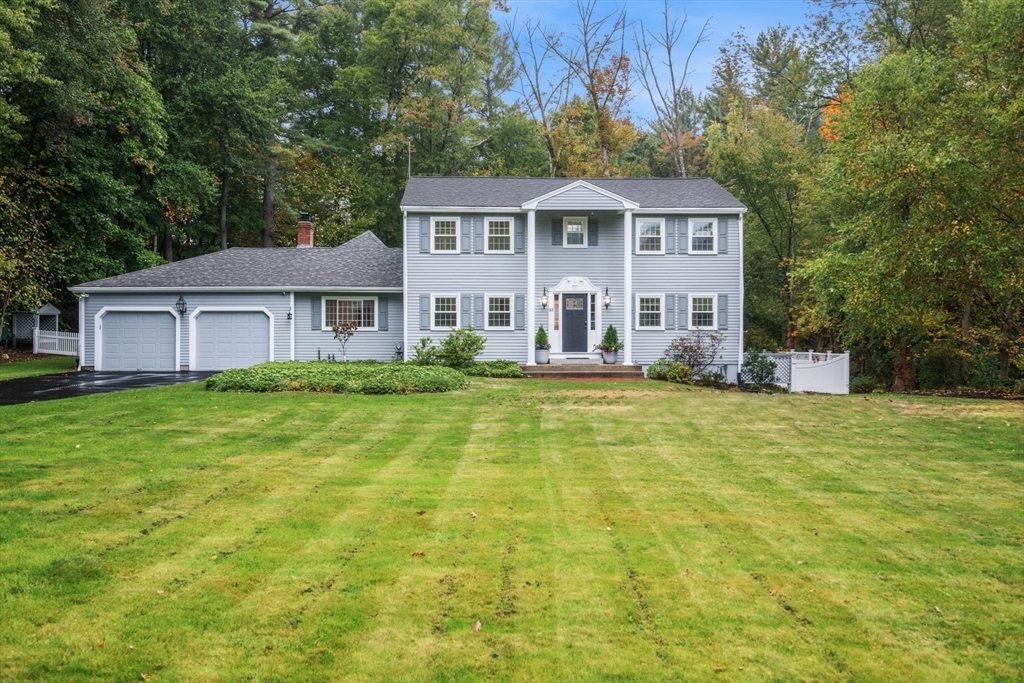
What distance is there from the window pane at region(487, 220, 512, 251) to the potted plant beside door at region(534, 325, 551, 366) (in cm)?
295

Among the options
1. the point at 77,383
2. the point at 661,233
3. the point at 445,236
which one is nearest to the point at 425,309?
the point at 445,236

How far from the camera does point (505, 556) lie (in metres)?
5.27

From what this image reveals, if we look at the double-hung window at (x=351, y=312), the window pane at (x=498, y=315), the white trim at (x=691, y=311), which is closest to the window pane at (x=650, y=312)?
the white trim at (x=691, y=311)

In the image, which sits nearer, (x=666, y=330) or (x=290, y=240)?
(x=666, y=330)

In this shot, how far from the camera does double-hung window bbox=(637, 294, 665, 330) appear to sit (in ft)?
73.8

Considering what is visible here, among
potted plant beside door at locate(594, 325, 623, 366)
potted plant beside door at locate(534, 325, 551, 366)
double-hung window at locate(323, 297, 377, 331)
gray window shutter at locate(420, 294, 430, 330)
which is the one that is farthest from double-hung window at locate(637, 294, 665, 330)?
double-hung window at locate(323, 297, 377, 331)

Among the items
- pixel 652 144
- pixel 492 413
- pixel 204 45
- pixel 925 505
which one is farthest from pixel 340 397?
pixel 652 144

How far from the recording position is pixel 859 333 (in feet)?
70.3

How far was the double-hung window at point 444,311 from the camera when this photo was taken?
72.9 ft

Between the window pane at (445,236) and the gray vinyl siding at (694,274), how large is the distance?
5.82 meters

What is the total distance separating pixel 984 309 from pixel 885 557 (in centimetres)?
1828

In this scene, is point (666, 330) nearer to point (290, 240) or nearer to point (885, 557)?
point (885, 557)

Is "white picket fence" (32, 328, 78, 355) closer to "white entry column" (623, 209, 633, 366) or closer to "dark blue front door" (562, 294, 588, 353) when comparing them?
"dark blue front door" (562, 294, 588, 353)

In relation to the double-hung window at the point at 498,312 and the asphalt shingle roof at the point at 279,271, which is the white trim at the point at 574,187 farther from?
the asphalt shingle roof at the point at 279,271
